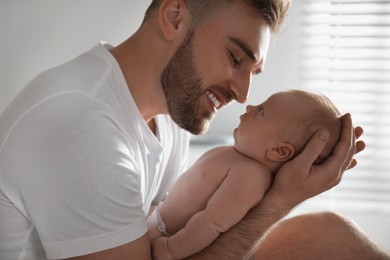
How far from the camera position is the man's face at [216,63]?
1639mm

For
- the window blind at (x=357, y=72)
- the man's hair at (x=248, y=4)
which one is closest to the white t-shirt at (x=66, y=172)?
the man's hair at (x=248, y=4)

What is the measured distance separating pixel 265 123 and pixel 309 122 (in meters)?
0.12

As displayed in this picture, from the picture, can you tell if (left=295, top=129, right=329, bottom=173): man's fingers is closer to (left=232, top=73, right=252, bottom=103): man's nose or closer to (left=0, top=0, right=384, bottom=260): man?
(left=0, top=0, right=384, bottom=260): man

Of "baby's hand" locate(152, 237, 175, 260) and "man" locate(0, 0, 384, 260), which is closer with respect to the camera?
"man" locate(0, 0, 384, 260)

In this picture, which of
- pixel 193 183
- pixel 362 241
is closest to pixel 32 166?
pixel 193 183

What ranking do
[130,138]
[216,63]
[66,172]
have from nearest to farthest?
[66,172] → [130,138] → [216,63]

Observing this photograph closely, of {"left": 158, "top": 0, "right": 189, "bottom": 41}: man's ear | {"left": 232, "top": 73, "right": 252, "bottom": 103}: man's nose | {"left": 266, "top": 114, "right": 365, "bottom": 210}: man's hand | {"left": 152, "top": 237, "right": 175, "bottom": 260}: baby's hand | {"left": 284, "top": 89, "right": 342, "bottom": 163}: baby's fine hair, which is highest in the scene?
{"left": 158, "top": 0, "right": 189, "bottom": 41}: man's ear

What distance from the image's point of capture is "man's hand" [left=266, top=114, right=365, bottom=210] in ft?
5.14

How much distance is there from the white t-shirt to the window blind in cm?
179

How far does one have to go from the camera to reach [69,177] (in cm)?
135

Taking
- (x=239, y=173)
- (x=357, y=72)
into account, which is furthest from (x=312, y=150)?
(x=357, y=72)

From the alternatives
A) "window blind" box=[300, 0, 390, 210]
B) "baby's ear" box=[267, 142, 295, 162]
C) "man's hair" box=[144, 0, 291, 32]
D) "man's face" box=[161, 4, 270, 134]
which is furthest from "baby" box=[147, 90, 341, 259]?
"window blind" box=[300, 0, 390, 210]

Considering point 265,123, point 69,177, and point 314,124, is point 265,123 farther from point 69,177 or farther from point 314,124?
point 69,177

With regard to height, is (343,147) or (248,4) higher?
(248,4)
